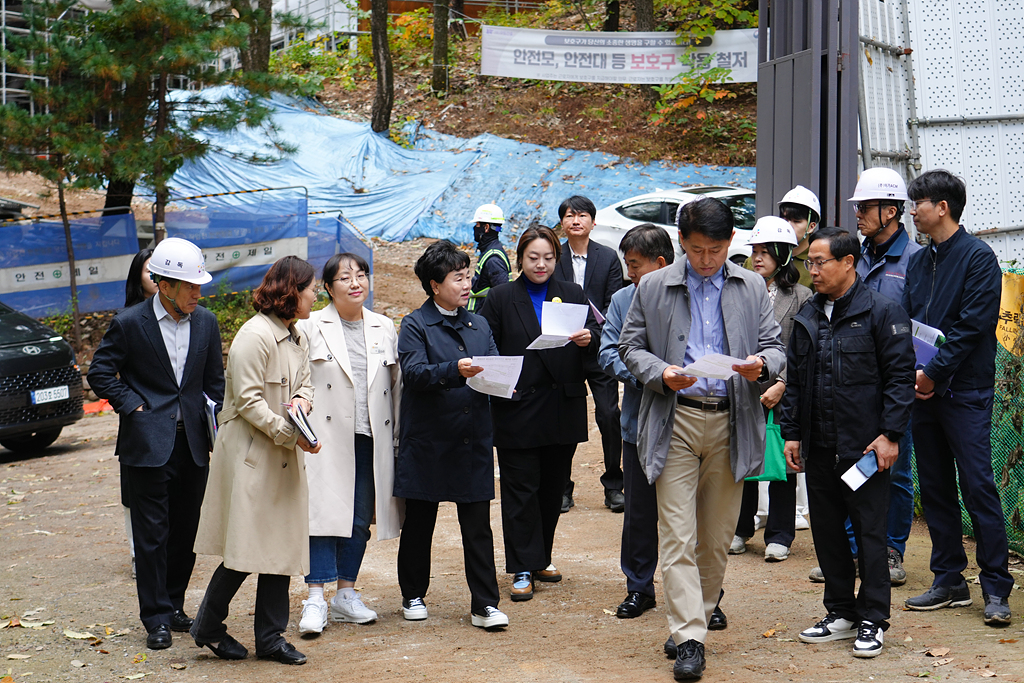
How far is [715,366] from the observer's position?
159 inches

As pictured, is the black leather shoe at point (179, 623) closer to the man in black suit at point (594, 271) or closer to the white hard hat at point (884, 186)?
the man in black suit at point (594, 271)

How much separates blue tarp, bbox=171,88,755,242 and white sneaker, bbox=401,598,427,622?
1312 centimetres

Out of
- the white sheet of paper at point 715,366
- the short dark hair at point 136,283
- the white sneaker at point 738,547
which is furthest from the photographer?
the white sneaker at point 738,547

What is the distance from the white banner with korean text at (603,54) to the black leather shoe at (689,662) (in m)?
16.7

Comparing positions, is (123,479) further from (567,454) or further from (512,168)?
(512,168)

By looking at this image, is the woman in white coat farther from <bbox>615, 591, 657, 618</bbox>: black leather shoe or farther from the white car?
the white car

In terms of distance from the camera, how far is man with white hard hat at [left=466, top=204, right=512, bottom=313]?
7008 millimetres

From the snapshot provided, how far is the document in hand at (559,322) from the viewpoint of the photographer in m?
5.25

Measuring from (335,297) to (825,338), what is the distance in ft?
8.10

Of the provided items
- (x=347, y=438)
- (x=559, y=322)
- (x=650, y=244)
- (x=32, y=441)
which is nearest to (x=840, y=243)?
(x=650, y=244)

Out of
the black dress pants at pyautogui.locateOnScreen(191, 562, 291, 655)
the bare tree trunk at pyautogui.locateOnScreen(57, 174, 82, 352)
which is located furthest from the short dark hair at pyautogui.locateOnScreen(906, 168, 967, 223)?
the bare tree trunk at pyautogui.locateOnScreen(57, 174, 82, 352)

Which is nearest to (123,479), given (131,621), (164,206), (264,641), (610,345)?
(131,621)

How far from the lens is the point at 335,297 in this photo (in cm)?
Result: 514

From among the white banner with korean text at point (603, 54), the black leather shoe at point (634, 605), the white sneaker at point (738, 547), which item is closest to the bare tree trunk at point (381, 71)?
the white banner with korean text at point (603, 54)
